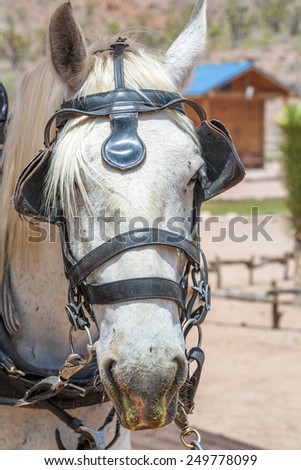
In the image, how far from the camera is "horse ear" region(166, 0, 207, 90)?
260 cm

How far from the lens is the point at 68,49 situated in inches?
94.0

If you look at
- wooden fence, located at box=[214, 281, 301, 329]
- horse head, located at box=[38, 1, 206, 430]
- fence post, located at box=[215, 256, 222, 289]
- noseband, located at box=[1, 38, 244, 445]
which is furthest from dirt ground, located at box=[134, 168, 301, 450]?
horse head, located at box=[38, 1, 206, 430]

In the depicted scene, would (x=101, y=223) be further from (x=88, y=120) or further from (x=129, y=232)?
(x=88, y=120)

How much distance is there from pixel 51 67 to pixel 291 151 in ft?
36.3

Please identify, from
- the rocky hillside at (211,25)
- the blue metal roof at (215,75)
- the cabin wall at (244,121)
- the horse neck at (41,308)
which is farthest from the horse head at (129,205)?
the rocky hillside at (211,25)

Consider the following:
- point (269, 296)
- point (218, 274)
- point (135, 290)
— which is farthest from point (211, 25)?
point (135, 290)

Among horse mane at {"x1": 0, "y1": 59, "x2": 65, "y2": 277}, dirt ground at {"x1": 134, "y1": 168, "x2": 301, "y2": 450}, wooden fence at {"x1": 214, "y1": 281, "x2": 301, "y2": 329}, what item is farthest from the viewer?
wooden fence at {"x1": 214, "y1": 281, "x2": 301, "y2": 329}

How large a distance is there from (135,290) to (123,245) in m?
0.14

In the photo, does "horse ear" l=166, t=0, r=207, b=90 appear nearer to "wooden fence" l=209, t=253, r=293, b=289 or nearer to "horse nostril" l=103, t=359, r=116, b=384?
"horse nostril" l=103, t=359, r=116, b=384

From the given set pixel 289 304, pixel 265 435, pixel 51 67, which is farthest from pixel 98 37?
pixel 289 304

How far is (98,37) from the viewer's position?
2.69 meters

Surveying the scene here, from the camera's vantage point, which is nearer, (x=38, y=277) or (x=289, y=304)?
(x=38, y=277)

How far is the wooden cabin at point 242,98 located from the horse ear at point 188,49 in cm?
3121
